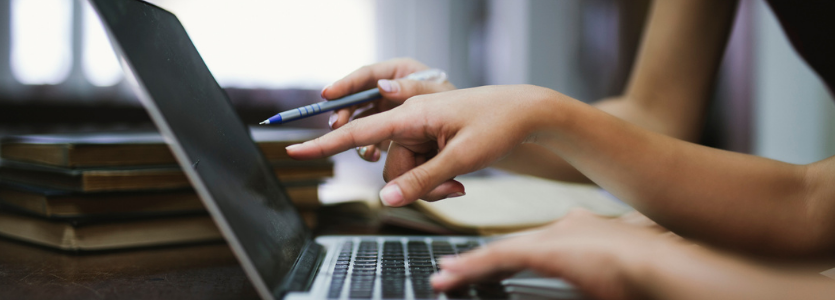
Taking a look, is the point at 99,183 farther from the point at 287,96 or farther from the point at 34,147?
the point at 287,96

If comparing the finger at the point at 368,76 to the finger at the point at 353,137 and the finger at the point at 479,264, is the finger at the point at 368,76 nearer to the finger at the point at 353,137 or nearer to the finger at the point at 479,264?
the finger at the point at 353,137

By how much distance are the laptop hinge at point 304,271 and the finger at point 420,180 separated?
0.07 metres

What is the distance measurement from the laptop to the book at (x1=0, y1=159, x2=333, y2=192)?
0.35 feet

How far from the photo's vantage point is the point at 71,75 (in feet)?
6.52

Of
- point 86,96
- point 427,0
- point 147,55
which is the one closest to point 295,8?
point 427,0

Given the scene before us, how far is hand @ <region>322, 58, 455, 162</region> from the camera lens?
1.39 ft

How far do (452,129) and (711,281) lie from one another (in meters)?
0.17

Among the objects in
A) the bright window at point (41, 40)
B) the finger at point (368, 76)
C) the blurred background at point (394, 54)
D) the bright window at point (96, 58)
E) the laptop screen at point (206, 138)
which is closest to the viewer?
the laptop screen at point (206, 138)

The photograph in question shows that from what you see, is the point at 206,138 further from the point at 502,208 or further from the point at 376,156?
the point at 502,208

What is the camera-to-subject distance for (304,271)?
310mm

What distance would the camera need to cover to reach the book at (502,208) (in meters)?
0.53

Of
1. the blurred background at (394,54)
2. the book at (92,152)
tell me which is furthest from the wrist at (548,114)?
the blurred background at (394,54)

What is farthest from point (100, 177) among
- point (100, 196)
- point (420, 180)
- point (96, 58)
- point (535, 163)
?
point (96, 58)

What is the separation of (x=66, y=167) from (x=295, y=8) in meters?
2.13
